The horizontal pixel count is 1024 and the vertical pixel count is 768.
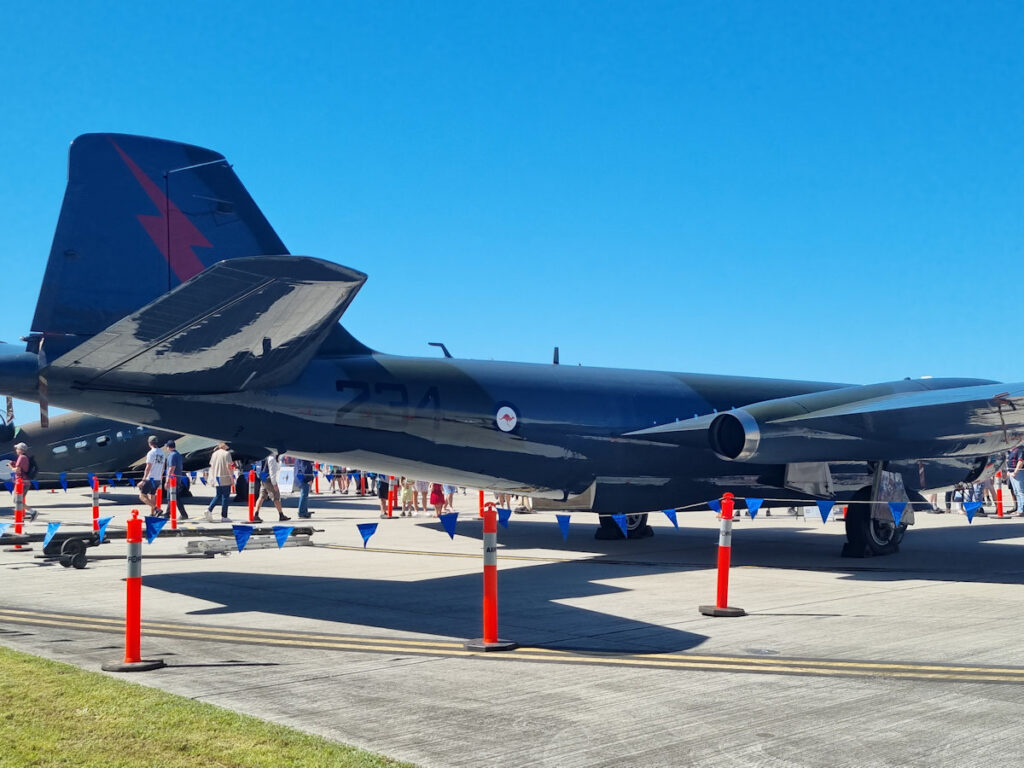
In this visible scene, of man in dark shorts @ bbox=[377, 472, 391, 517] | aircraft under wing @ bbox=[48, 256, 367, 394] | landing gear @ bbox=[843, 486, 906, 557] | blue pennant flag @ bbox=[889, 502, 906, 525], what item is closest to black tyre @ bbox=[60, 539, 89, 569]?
aircraft under wing @ bbox=[48, 256, 367, 394]

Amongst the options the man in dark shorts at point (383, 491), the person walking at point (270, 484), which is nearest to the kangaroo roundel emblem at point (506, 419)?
the person walking at point (270, 484)

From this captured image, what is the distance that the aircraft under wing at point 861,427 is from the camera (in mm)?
13906

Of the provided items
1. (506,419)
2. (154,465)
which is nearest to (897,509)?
(506,419)

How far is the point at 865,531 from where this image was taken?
15195 millimetres

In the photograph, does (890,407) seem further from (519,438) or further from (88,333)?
(88,333)

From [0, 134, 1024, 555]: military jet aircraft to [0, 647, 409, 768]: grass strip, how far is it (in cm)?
328

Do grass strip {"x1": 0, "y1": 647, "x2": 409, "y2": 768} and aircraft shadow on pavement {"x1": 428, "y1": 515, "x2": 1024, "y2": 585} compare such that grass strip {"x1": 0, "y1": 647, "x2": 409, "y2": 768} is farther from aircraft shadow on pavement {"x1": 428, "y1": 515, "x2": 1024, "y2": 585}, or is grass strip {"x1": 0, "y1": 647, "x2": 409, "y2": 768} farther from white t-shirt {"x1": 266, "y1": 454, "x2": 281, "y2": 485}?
white t-shirt {"x1": 266, "y1": 454, "x2": 281, "y2": 485}

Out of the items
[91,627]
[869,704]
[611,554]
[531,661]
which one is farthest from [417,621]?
[611,554]

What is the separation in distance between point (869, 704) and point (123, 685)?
4.75 meters

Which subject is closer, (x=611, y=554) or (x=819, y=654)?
(x=819, y=654)

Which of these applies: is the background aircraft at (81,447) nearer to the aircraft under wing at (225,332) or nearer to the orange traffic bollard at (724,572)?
the aircraft under wing at (225,332)

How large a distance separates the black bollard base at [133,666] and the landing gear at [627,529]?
11743 millimetres

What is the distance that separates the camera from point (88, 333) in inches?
414

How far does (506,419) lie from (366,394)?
2310 millimetres
